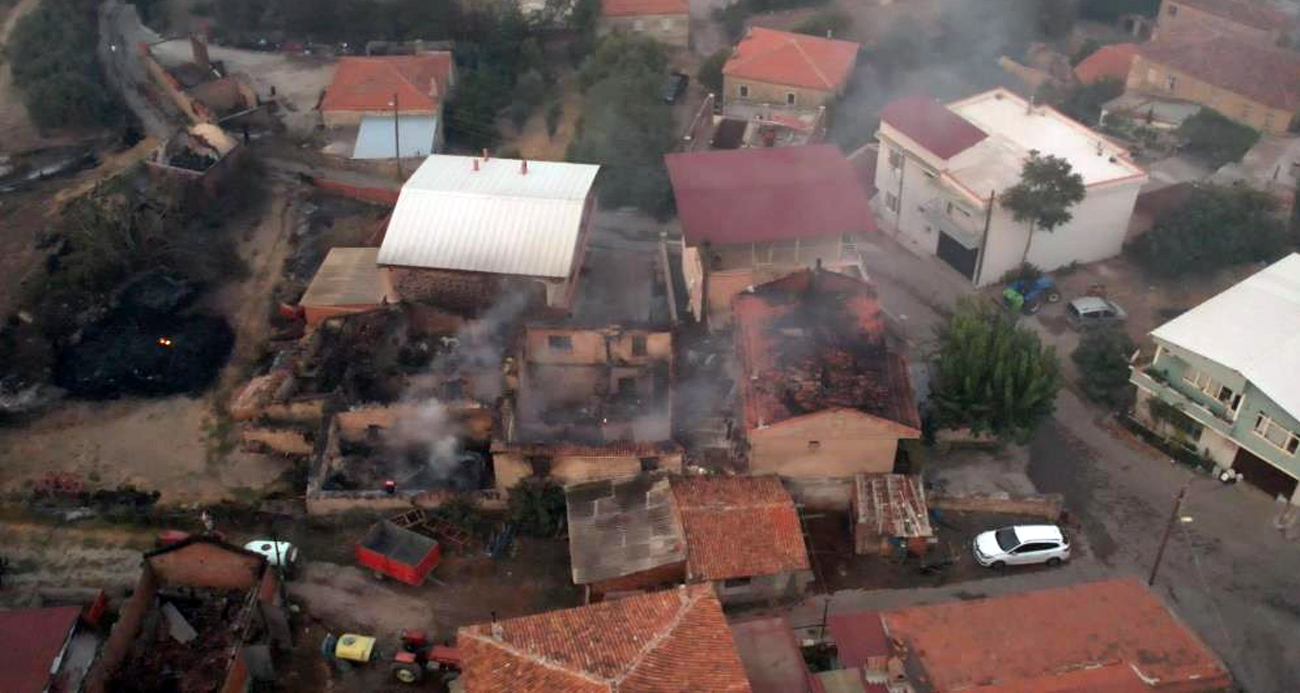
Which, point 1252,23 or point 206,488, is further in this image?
point 1252,23

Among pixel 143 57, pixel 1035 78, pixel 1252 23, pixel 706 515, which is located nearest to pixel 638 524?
pixel 706 515

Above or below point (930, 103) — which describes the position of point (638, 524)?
below

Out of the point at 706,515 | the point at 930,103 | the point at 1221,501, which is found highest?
the point at 930,103

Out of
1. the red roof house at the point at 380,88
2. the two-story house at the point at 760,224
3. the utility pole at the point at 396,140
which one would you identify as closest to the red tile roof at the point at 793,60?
the red roof house at the point at 380,88

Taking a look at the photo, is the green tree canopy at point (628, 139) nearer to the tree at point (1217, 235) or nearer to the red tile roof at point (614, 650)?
the tree at point (1217, 235)

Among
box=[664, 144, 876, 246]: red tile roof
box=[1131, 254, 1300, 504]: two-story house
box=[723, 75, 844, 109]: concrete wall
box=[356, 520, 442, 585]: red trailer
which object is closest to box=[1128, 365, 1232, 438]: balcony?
box=[1131, 254, 1300, 504]: two-story house

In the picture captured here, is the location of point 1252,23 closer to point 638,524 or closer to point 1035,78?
point 1035,78

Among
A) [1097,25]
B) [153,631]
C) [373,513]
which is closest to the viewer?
[153,631]
